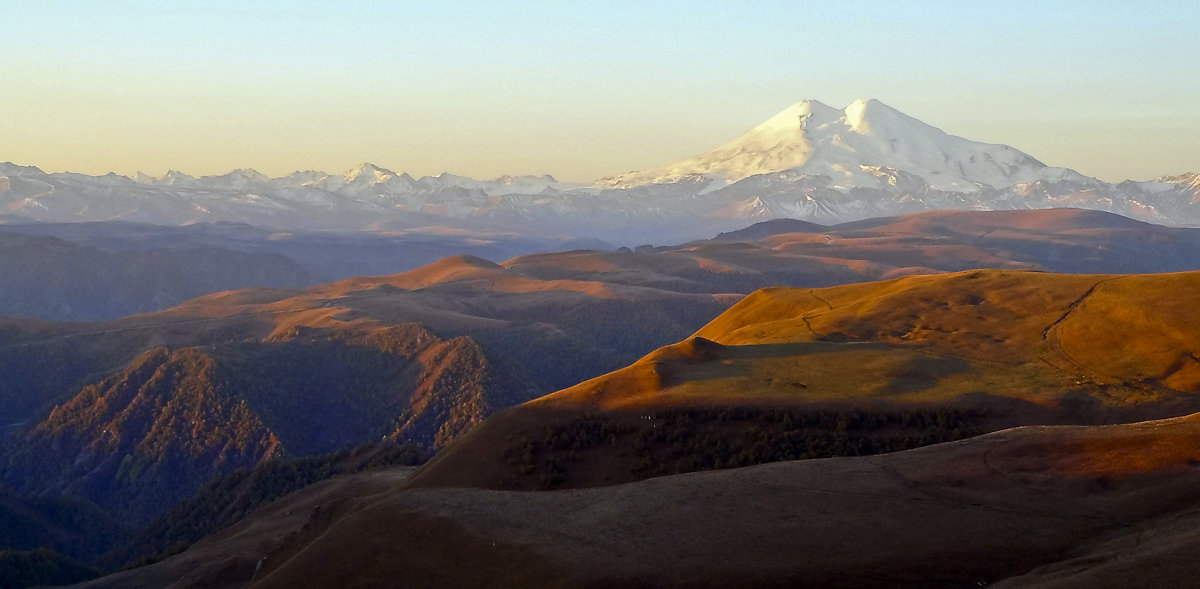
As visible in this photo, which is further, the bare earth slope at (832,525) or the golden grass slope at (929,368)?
the golden grass slope at (929,368)

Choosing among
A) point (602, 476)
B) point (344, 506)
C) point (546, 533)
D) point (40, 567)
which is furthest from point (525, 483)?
point (40, 567)

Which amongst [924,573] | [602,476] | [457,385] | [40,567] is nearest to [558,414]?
[602,476]

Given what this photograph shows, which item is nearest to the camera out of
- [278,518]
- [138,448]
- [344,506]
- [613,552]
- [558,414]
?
[613,552]

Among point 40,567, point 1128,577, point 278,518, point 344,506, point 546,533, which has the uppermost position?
point 1128,577

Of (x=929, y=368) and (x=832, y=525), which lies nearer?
(x=832, y=525)

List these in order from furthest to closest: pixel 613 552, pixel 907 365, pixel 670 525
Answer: pixel 907 365 → pixel 670 525 → pixel 613 552

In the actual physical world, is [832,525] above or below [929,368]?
below

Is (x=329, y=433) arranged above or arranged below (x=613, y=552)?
below

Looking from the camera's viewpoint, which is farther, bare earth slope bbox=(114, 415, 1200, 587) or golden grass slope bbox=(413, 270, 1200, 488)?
golden grass slope bbox=(413, 270, 1200, 488)

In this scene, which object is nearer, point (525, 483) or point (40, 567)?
point (525, 483)

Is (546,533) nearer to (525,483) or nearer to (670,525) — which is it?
(670,525)

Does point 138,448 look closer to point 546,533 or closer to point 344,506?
point 344,506
